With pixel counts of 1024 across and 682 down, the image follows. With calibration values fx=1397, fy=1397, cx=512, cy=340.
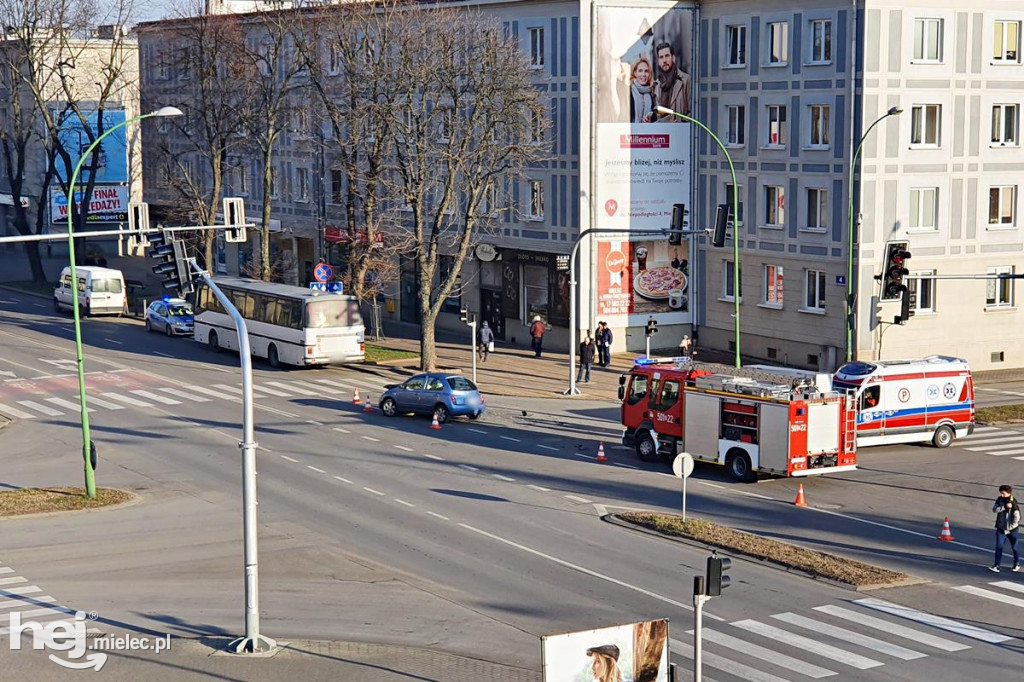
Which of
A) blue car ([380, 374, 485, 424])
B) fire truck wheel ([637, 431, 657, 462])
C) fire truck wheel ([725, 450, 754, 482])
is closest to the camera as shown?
fire truck wheel ([725, 450, 754, 482])

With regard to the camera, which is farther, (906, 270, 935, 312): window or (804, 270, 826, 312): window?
(804, 270, 826, 312): window

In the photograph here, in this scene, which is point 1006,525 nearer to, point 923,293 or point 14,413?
point 923,293

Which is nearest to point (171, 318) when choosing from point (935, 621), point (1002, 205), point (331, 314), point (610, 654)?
point (331, 314)

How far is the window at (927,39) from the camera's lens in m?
47.6

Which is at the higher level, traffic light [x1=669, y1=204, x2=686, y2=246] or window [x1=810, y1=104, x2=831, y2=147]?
window [x1=810, y1=104, x2=831, y2=147]

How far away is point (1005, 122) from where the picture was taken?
49.5 metres

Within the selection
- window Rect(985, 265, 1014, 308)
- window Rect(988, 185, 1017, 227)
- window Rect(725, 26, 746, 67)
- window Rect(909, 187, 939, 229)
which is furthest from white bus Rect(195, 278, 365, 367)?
window Rect(988, 185, 1017, 227)

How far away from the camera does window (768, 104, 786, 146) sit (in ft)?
165

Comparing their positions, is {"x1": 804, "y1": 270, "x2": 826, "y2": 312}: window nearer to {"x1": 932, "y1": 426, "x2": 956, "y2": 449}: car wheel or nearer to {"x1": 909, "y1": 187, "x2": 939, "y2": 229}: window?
{"x1": 909, "y1": 187, "x2": 939, "y2": 229}: window

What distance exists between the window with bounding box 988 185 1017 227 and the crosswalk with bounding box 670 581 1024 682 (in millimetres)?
29427

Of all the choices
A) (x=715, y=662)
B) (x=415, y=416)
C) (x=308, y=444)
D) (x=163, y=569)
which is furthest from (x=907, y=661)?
(x=415, y=416)

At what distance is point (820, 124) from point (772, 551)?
26.3m

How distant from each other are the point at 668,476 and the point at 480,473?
4.59 m

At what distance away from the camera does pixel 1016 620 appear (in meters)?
22.1
